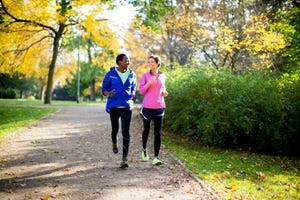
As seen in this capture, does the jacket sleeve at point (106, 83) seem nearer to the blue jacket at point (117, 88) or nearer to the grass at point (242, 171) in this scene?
the blue jacket at point (117, 88)

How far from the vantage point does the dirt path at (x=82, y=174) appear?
15.8ft

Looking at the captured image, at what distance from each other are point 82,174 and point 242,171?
3219mm

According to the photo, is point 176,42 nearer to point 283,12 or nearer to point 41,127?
point 283,12

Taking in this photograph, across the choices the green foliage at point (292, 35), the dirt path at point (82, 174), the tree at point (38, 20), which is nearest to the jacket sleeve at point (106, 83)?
the dirt path at point (82, 174)

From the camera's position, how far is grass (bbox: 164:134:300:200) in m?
5.40

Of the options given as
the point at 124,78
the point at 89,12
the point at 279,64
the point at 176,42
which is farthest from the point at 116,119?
the point at 176,42

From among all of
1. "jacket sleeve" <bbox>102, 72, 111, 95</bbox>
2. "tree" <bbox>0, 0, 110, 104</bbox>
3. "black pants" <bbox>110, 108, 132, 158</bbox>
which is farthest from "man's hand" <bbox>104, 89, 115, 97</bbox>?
"tree" <bbox>0, 0, 110, 104</bbox>

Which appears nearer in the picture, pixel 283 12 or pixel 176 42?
A: pixel 283 12

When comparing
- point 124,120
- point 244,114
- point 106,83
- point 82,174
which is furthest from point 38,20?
point 82,174

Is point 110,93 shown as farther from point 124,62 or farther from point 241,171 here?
point 241,171

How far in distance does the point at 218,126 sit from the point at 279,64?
992 cm

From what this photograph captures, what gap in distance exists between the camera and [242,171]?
6.88m

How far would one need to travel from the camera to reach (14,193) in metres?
4.67

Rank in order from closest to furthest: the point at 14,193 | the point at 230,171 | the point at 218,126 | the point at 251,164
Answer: the point at 14,193
the point at 230,171
the point at 251,164
the point at 218,126
